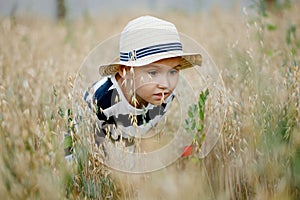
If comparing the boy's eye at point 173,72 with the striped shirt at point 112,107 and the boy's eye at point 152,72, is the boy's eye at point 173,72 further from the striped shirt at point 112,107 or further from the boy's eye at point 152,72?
the striped shirt at point 112,107

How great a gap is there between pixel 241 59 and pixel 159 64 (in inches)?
19.0

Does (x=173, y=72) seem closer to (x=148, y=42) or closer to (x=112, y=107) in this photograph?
(x=148, y=42)

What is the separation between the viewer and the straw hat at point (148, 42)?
172cm

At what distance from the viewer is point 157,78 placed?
5.73 ft

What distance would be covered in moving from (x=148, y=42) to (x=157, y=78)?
151 mm

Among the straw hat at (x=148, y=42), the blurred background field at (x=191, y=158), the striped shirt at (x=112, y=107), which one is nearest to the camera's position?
the blurred background field at (x=191, y=158)

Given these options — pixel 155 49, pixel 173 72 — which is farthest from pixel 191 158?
pixel 155 49

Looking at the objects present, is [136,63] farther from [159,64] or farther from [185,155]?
[185,155]

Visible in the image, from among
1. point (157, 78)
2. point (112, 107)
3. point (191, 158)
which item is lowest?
point (191, 158)

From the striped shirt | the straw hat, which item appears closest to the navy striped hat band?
the straw hat

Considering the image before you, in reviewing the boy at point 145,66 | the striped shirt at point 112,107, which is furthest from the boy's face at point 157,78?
the striped shirt at point 112,107

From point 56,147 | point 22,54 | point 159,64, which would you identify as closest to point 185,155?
point 159,64

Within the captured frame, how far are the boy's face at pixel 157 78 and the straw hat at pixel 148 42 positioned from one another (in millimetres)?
44

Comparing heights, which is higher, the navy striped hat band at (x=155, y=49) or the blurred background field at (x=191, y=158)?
the navy striped hat band at (x=155, y=49)
